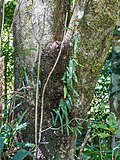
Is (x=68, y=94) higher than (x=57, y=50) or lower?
lower

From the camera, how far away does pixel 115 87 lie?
163cm

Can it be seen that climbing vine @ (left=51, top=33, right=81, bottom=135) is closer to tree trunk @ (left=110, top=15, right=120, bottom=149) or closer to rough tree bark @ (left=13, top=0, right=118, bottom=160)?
rough tree bark @ (left=13, top=0, right=118, bottom=160)

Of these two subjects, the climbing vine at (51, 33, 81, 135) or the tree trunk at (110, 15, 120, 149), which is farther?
the tree trunk at (110, 15, 120, 149)

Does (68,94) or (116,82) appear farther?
(116,82)

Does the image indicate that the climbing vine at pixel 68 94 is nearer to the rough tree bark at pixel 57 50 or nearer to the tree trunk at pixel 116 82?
the rough tree bark at pixel 57 50

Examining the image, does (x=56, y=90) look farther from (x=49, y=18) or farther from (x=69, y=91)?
(x=49, y=18)

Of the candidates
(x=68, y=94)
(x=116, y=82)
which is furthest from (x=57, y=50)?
(x=116, y=82)

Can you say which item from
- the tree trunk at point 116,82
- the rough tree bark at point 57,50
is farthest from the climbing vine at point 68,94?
the tree trunk at point 116,82

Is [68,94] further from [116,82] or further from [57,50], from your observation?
[116,82]

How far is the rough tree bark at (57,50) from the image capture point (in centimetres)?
101

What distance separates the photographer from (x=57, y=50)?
3.44 feet

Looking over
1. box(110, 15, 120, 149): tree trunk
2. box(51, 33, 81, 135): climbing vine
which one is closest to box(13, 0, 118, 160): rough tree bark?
box(51, 33, 81, 135): climbing vine

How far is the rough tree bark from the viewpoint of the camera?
39.7 inches

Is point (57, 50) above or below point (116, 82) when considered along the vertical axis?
above
